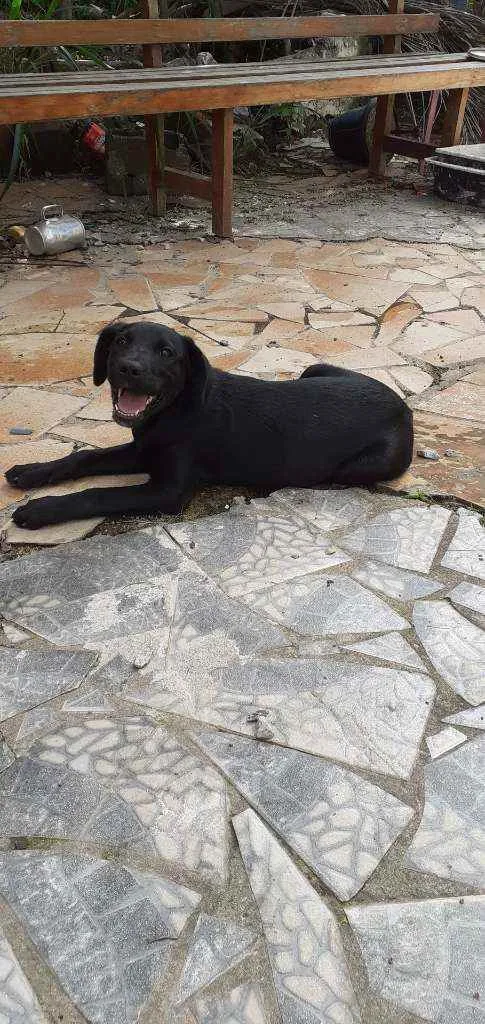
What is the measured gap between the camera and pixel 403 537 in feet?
10.5

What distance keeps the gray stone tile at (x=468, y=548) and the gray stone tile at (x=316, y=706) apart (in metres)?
0.66

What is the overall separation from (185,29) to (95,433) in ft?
15.1

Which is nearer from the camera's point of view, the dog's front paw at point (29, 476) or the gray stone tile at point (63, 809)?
the gray stone tile at point (63, 809)

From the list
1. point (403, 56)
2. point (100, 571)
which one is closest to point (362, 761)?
point (100, 571)

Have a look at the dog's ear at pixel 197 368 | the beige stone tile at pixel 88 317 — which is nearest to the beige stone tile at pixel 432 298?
the beige stone tile at pixel 88 317

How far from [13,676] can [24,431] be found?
165cm

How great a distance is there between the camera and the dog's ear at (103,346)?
3170 millimetres

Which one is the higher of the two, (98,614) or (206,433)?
(206,433)

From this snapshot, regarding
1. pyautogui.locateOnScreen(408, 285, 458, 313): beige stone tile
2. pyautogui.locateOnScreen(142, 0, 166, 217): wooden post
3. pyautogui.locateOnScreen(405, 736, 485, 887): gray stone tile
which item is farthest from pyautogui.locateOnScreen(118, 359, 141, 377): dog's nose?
pyautogui.locateOnScreen(142, 0, 166, 217): wooden post

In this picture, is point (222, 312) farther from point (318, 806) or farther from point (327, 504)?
point (318, 806)

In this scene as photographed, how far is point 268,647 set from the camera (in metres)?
2.61

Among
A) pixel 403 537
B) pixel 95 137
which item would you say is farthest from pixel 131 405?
pixel 95 137

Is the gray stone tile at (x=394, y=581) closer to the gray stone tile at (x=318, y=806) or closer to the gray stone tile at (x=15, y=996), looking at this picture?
the gray stone tile at (x=318, y=806)

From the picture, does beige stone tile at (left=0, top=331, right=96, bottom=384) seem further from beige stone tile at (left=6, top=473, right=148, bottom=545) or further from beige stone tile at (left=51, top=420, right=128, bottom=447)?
beige stone tile at (left=6, top=473, right=148, bottom=545)
